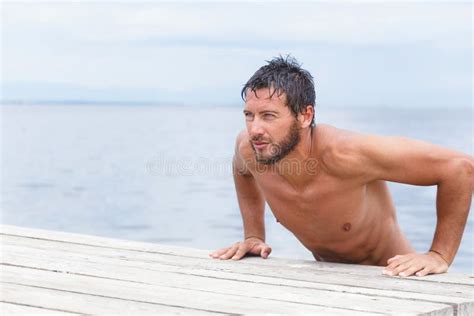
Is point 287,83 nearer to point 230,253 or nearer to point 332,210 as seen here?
point 332,210

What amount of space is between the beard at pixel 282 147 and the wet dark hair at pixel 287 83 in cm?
8

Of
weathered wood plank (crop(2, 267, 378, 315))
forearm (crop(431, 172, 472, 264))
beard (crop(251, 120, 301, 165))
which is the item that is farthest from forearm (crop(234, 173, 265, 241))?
weathered wood plank (crop(2, 267, 378, 315))

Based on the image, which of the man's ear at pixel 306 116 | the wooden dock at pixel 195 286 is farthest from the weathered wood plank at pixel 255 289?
the man's ear at pixel 306 116

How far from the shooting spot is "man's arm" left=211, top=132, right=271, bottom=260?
15.1 feet

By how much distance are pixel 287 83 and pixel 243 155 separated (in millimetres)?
603

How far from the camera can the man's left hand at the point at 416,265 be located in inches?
159

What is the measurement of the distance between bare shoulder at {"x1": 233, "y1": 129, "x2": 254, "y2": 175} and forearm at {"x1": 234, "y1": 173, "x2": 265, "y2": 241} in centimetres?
5

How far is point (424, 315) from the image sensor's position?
3344 millimetres

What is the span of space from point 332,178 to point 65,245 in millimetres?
1346

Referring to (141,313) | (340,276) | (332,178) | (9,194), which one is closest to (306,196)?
(332,178)

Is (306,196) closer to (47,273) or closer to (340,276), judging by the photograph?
(340,276)

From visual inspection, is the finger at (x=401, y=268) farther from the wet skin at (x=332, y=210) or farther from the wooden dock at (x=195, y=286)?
the wet skin at (x=332, y=210)

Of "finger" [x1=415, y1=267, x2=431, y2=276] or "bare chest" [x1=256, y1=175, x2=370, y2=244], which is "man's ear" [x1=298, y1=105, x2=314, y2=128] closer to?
"bare chest" [x1=256, y1=175, x2=370, y2=244]

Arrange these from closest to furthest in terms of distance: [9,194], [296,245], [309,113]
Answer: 1. [309,113]
2. [296,245]
3. [9,194]
